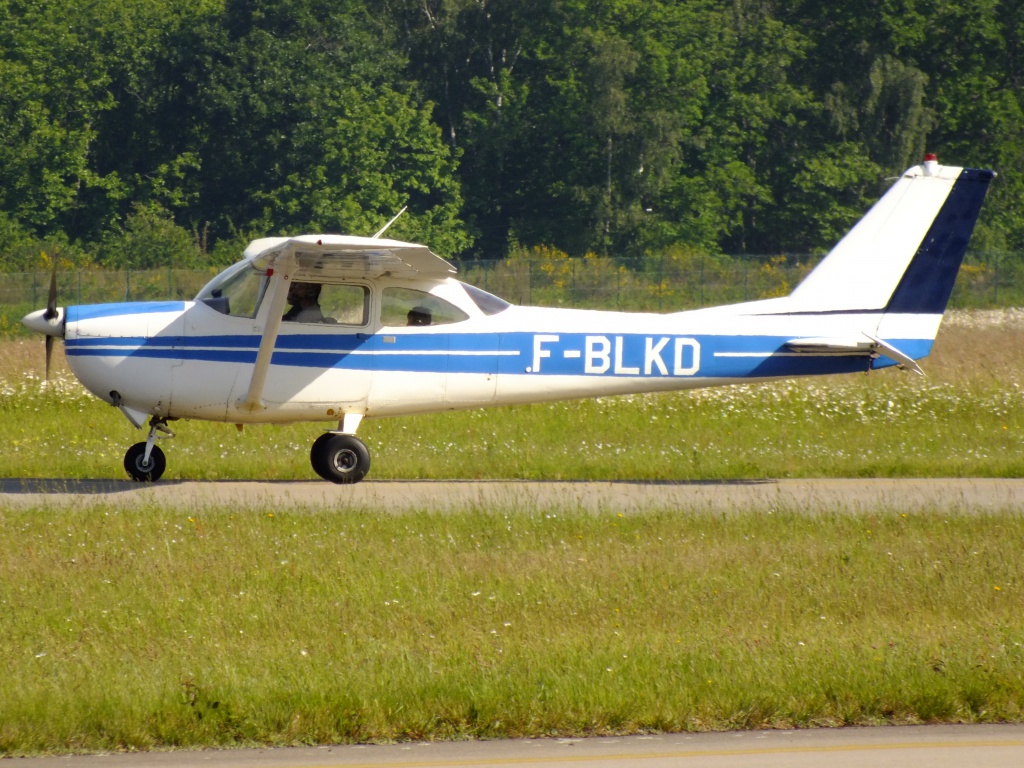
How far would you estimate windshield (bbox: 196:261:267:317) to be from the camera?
38.4 ft

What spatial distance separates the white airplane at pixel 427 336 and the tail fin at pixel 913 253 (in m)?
0.01

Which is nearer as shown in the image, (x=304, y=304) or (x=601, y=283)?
(x=304, y=304)

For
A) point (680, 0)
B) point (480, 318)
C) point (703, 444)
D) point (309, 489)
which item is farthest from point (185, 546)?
point (680, 0)

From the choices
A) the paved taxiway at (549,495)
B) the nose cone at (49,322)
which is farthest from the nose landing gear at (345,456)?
the nose cone at (49,322)

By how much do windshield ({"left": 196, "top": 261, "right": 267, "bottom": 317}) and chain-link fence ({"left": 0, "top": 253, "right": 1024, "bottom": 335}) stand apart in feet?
63.4

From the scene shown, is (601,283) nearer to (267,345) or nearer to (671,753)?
(267,345)

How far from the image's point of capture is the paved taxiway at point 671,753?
5.14 metres

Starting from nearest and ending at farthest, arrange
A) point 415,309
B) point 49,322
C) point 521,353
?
point 49,322
point 415,309
point 521,353

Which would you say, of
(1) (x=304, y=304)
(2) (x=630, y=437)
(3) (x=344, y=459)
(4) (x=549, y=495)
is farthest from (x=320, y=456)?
(2) (x=630, y=437)

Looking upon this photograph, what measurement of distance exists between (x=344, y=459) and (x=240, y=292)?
1.79 metres

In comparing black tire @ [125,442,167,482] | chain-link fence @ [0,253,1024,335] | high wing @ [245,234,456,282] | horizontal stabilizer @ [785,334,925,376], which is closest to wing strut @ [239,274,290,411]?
high wing @ [245,234,456,282]

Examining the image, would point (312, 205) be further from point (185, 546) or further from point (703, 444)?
point (185, 546)

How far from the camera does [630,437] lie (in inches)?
599

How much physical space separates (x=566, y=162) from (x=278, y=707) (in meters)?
43.0
